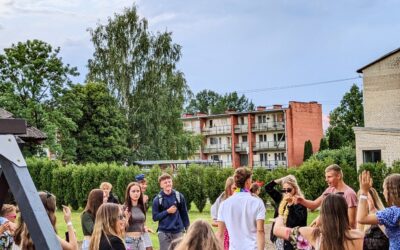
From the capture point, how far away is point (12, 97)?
147ft

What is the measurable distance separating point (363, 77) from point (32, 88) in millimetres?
23761

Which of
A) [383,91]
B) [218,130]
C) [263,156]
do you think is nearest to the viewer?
[383,91]

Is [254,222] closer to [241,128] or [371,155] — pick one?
[371,155]

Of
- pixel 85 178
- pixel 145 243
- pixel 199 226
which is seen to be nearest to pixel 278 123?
pixel 85 178

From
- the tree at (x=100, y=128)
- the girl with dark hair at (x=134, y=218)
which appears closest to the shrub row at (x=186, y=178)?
the tree at (x=100, y=128)

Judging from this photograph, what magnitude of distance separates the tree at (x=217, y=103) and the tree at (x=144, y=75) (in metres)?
52.7

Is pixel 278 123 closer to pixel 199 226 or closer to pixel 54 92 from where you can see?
pixel 54 92

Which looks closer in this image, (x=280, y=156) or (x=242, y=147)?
(x=280, y=156)

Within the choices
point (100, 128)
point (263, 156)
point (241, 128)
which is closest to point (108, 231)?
point (100, 128)

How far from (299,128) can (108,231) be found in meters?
78.8

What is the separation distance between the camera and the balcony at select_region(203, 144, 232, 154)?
93062 mm

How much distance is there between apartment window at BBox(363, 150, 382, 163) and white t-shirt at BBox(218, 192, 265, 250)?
32.5 metres

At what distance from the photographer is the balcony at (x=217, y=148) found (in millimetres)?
93062

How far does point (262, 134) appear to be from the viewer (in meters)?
88.8
